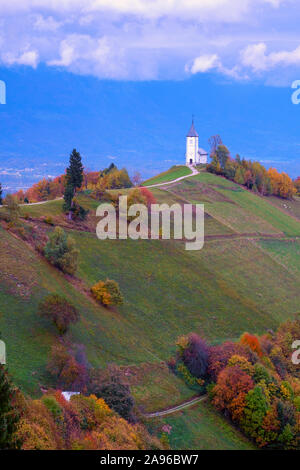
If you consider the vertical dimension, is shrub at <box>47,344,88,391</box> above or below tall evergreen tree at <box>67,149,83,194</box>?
below

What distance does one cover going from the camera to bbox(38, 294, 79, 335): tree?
3872 cm

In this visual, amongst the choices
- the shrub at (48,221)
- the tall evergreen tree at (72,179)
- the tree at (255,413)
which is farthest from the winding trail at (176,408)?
the tall evergreen tree at (72,179)

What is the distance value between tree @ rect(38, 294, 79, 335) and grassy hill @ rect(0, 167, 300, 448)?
0.85 meters

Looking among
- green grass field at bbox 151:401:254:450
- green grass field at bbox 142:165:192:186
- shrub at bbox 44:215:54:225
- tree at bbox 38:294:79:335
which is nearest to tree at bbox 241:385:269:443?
green grass field at bbox 151:401:254:450

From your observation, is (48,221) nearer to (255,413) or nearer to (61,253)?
(61,253)

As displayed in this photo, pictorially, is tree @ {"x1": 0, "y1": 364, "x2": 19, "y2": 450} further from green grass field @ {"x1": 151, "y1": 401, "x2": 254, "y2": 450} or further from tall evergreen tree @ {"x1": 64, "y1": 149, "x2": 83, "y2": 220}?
tall evergreen tree @ {"x1": 64, "y1": 149, "x2": 83, "y2": 220}

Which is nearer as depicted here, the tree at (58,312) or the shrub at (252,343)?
the tree at (58,312)

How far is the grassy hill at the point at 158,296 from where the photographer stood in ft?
A: 121

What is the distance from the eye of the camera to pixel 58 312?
38.8 m

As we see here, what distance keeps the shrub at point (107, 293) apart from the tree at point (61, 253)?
317 centimetres

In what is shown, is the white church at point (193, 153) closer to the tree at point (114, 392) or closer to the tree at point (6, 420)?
the tree at point (114, 392)

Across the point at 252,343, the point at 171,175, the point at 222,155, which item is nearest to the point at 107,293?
the point at 252,343

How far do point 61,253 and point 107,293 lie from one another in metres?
6.03
